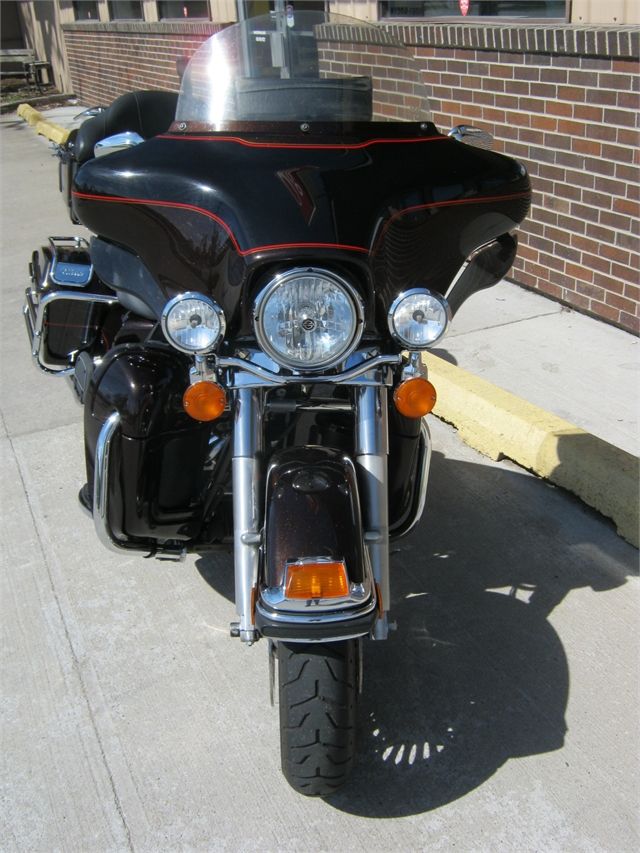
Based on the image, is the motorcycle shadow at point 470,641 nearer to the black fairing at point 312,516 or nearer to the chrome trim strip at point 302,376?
the black fairing at point 312,516

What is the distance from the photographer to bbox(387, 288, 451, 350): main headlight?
82.3 inches

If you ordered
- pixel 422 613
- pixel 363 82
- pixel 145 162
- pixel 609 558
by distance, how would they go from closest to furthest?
pixel 145 162 < pixel 363 82 < pixel 422 613 < pixel 609 558

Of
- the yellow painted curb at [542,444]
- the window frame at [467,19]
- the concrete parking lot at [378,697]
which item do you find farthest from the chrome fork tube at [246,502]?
the window frame at [467,19]

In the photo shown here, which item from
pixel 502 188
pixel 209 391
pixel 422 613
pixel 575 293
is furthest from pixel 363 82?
pixel 575 293

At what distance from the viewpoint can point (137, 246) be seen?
245 centimetres

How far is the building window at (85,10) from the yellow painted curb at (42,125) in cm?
182

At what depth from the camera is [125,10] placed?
1319cm

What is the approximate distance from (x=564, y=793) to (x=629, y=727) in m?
0.32

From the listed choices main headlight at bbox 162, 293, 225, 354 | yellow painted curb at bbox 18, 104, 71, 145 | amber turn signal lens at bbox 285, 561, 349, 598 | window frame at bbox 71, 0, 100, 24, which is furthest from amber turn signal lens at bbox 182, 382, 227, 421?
window frame at bbox 71, 0, 100, 24

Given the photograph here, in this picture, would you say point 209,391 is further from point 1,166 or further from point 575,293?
point 1,166

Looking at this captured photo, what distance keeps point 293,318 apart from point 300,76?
97cm

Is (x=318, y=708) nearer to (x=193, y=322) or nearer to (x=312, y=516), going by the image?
(x=312, y=516)

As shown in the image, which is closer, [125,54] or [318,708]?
[318,708]

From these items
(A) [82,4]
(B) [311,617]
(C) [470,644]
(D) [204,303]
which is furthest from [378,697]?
(A) [82,4]
